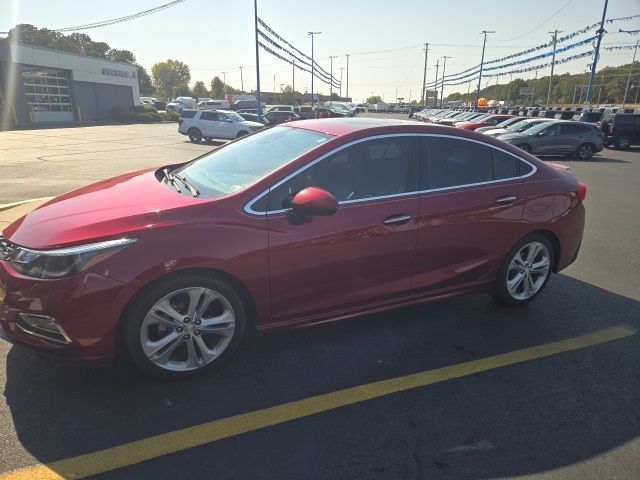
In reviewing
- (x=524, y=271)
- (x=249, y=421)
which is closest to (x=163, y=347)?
(x=249, y=421)

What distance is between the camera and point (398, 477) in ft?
7.49

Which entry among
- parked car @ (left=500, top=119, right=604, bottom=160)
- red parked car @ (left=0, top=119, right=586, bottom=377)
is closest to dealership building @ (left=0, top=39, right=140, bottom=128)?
parked car @ (left=500, top=119, right=604, bottom=160)

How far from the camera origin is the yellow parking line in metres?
2.27

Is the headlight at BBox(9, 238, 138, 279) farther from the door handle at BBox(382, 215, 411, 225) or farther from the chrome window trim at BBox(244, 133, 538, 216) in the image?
the door handle at BBox(382, 215, 411, 225)

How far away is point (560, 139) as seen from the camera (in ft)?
59.5

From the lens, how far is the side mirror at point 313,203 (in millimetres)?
2889

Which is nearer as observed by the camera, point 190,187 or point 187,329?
point 187,329

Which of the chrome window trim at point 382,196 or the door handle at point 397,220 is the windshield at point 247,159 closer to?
the chrome window trim at point 382,196

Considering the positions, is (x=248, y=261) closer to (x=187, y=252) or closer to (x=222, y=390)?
(x=187, y=252)

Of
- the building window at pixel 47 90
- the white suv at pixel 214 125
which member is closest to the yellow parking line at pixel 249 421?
the white suv at pixel 214 125

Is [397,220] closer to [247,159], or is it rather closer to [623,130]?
[247,159]

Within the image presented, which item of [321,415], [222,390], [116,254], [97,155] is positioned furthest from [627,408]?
[97,155]

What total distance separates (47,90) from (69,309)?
42017mm

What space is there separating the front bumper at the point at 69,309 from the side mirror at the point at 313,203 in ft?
3.71
